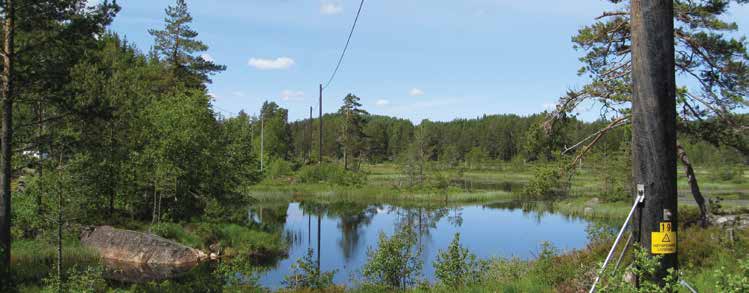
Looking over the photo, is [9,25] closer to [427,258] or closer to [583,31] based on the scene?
[583,31]

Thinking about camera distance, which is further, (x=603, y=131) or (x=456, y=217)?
(x=456, y=217)

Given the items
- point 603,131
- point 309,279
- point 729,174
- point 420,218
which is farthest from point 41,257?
point 729,174

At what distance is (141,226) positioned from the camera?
23406mm

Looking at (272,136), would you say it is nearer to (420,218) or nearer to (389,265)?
(420,218)

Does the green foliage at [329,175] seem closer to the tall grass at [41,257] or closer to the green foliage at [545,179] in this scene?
the tall grass at [41,257]

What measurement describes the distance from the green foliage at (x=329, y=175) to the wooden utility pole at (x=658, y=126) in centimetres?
5067

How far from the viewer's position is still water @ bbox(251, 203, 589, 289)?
858 inches

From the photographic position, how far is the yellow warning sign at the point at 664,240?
4391 millimetres

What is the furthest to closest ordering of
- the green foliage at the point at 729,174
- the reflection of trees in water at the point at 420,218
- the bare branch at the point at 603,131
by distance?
the green foliage at the point at 729,174, the reflection of trees in water at the point at 420,218, the bare branch at the point at 603,131

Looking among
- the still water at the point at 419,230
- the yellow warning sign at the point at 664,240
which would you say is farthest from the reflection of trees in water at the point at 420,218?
the yellow warning sign at the point at 664,240

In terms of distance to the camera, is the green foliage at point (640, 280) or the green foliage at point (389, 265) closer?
the green foliage at point (640, 280)

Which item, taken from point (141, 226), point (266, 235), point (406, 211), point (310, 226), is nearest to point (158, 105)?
point (141, 226)

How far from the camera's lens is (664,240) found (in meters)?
4.41

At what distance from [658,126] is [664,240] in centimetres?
97
